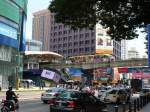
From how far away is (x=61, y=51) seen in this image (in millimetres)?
176375

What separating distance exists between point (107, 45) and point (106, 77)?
35.7 m

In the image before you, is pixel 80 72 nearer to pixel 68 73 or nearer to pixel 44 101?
pixel 68 73

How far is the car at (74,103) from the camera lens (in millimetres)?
20422

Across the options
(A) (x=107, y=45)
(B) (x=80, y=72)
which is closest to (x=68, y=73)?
(B) (x=80, y=72)

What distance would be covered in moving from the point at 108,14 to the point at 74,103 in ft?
22.8

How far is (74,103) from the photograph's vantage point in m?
20.4

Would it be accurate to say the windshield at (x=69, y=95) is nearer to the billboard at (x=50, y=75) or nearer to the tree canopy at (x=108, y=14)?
the tree canopy at (x=108, y=14)

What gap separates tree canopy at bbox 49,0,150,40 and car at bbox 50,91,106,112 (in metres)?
4.93

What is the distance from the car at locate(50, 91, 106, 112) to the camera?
67.0 feet

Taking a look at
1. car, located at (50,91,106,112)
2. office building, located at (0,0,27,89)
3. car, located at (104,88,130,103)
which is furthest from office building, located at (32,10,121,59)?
car, located at (50,91,106,112)

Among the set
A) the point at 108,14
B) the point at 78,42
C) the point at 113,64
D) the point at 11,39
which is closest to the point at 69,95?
the point at 108,14

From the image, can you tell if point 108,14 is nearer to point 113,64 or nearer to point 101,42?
point 113,64

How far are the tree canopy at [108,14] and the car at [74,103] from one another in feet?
16.2

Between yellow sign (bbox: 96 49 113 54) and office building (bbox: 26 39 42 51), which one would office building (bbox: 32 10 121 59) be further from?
office building (bbox: 26 39 42 51)
